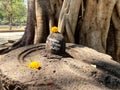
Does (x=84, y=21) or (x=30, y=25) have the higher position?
(x=84, y=21)

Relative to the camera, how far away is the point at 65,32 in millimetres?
5344

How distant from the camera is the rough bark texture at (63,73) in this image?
2.93m

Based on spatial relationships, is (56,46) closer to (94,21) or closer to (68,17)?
(68,17)

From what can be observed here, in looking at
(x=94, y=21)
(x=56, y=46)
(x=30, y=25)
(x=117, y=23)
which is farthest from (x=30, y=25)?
(x=56, y=46)

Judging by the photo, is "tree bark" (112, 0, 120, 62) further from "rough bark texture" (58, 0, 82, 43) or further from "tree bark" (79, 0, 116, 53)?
"rough bark texture" (58, 0, 82, 43)

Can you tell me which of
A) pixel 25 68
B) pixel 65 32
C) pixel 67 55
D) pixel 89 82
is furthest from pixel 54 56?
pixel 65 32

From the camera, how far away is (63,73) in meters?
3.23

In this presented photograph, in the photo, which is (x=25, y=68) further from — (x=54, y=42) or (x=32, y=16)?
(x=32, y=16)

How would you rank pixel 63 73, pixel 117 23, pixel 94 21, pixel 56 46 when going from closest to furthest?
pixel 63 73 < pixel 56 46 < pixel 94 21 < pixel 117 23

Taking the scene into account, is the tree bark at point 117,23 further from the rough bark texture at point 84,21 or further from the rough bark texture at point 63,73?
the rough bark texture at point 63,73

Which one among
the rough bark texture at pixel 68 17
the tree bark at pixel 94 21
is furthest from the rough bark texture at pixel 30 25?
the tree bark at pixel 94 21

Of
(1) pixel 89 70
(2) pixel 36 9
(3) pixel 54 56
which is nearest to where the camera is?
(1) pixel 89 70

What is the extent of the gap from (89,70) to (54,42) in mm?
865

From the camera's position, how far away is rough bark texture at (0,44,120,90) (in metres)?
2.93
